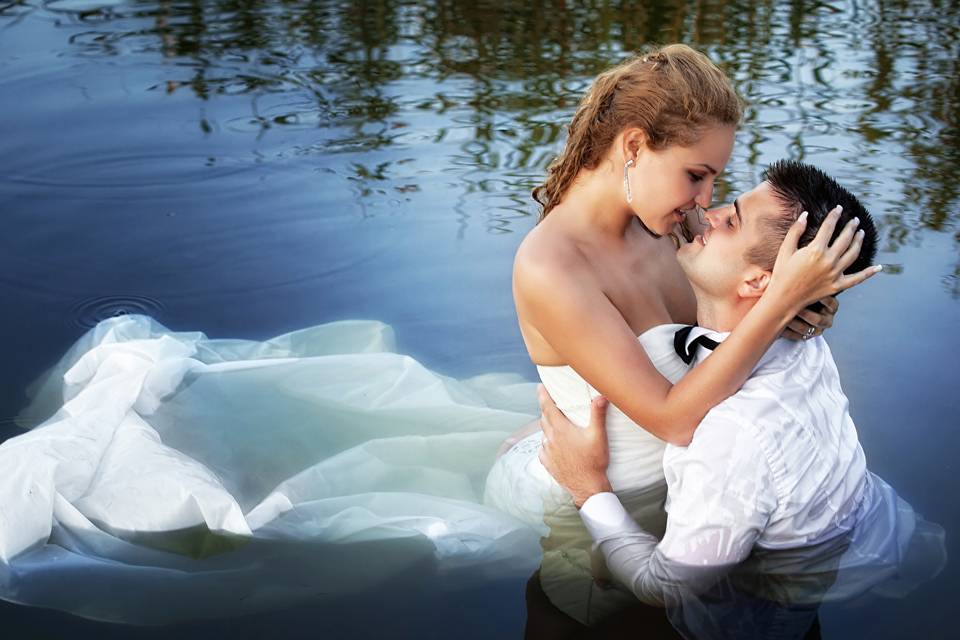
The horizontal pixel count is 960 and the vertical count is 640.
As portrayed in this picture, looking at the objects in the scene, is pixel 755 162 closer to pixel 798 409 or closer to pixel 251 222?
pixel 251 222

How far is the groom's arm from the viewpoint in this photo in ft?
7.25

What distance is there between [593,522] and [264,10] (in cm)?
588

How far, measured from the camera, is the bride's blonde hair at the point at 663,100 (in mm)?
2336

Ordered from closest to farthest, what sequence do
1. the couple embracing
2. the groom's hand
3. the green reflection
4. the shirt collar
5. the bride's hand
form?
the bride's hand → the couple embracing → the shirt collar → the groom's hand → the green reflection

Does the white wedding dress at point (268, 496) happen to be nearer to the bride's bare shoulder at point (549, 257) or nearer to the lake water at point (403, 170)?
the lake water at point (403, 170)

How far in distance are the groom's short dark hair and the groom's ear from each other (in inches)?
0.7

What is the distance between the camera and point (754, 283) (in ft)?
7.63

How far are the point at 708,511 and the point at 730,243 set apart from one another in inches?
22.4

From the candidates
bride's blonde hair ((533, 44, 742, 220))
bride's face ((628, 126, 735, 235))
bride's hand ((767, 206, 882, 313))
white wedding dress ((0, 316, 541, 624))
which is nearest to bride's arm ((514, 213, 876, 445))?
bride's hand ((767, 206, 882, 313))

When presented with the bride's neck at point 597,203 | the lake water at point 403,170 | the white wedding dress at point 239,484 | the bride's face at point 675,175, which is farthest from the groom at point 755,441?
the white wedding dress at point 239,484

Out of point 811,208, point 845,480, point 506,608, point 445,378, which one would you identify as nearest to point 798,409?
point 845,480

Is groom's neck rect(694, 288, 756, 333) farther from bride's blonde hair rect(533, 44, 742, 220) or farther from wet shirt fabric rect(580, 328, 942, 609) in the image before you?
bride's blonde hair rect(533, 44, 742, 220)

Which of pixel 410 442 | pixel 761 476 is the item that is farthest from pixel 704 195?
pixel 410 442

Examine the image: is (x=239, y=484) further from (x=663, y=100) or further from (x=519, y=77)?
(x=519, y=77)
